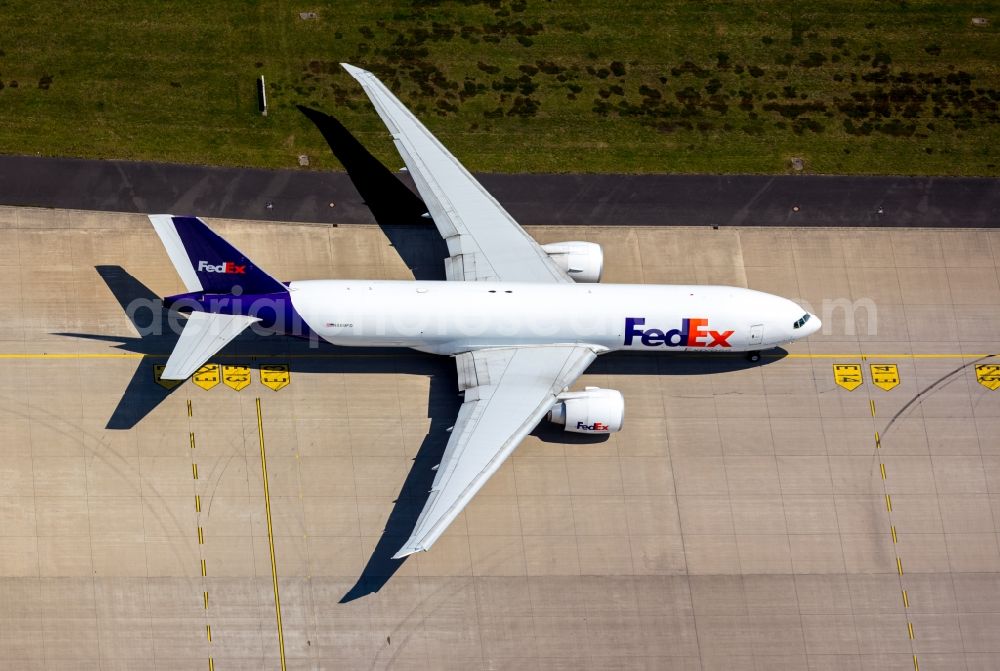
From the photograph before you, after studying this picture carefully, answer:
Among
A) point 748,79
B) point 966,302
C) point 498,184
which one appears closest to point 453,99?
point 498,184

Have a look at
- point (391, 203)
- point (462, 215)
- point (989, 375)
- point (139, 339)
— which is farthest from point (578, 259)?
point (989, 375)

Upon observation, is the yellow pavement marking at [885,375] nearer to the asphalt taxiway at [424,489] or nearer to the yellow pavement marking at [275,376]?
the asphalt taxiway at [424,489]

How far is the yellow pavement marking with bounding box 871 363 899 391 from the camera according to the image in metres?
34.2

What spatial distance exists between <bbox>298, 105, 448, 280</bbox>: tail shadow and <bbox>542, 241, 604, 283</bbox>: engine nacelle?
4666 mm

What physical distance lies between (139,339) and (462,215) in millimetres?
13057

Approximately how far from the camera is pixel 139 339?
32.7 meters

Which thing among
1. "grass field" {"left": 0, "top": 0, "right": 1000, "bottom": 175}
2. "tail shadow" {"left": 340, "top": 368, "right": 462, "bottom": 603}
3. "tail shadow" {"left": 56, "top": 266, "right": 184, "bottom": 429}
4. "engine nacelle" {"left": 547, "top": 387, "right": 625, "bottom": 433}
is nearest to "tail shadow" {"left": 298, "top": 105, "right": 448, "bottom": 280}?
"grass field" {"left": 0, "top": 0, "right": 1000, "bottom": 175}

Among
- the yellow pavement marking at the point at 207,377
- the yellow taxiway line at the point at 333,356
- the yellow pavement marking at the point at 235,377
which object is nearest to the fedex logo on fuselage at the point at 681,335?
the yellow taxiway line at the point at 333,356

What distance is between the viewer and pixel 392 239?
114 ft

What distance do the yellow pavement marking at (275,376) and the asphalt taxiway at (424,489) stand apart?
119mm

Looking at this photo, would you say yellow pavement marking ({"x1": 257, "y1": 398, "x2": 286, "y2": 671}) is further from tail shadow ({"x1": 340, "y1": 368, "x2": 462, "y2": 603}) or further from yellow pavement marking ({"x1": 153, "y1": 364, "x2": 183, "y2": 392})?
yellow pavement marking ({"x1": 153, "y1": 364, "x2": 183, "y2": 392})

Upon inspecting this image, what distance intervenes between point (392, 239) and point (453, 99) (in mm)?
6760

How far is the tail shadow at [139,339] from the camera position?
32.1 m

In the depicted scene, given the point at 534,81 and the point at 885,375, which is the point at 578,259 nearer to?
the point at 534,81
